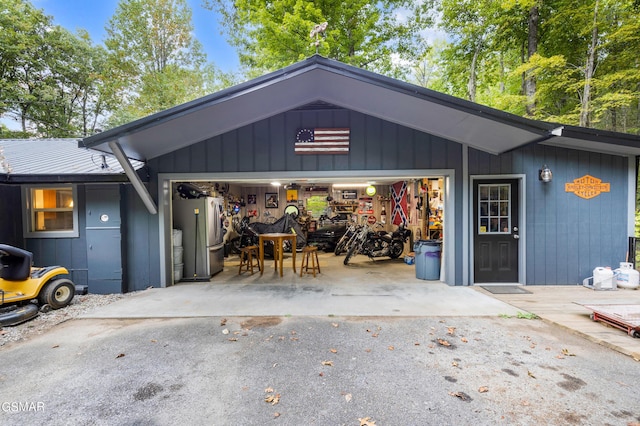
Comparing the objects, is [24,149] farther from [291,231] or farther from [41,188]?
[291,231]

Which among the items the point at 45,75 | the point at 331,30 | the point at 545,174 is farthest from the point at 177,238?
the point at 45,75

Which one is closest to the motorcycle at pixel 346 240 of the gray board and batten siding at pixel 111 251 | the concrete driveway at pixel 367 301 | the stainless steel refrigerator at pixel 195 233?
the concrete driveway at pixel 367 301

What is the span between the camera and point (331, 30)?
33.3ft

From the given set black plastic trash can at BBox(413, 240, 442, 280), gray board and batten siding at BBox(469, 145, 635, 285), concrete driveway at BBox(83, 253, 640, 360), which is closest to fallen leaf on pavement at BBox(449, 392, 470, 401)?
concrete driveway at BBox(83, 253, 640, 360)

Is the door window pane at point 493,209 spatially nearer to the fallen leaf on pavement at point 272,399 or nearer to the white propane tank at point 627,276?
the white propane tank at point 627,276

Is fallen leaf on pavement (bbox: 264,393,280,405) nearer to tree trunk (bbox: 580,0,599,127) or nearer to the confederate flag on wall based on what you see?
the confederate flag on wall

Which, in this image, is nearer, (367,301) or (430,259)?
(367,301)

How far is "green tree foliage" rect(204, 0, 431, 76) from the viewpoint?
30.1 feet

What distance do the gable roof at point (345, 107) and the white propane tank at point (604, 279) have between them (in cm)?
207

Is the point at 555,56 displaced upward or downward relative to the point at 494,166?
upward

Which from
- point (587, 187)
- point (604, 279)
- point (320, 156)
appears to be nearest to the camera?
point (604, 279)

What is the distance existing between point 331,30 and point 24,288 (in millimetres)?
11023

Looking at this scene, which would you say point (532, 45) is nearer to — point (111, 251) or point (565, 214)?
point (565, 214)

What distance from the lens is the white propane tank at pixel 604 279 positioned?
4625mm
